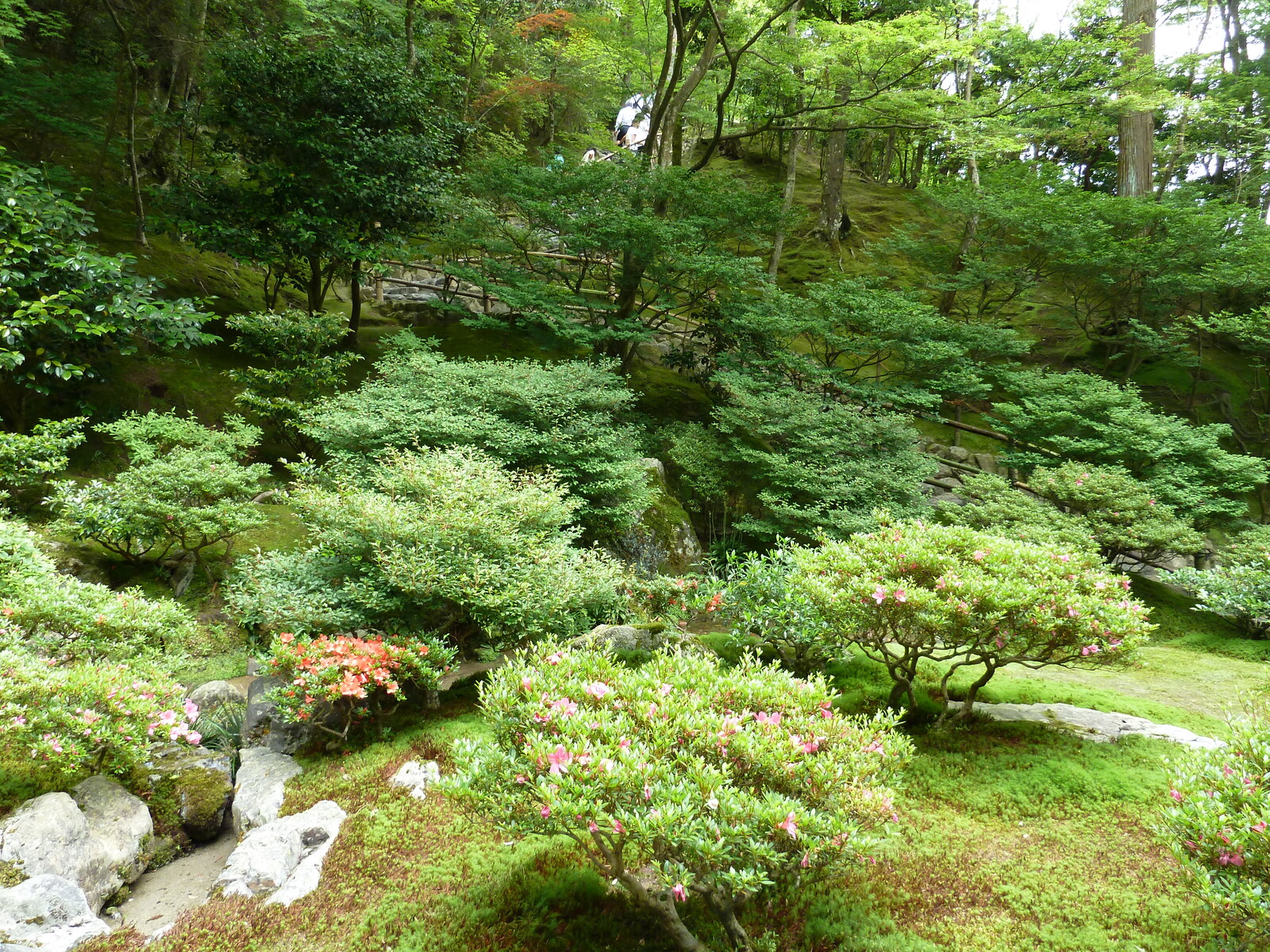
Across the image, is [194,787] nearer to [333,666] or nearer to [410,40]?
[333,666]

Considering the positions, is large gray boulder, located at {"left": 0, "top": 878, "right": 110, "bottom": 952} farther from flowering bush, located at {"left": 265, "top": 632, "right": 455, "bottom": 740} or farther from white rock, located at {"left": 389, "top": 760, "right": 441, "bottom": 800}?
white rock, located at {"left": 389, "top": 760, "right": 441, "bottom": 800}

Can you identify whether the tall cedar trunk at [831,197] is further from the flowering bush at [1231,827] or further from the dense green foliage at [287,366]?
the flowering bush at [1231,827]

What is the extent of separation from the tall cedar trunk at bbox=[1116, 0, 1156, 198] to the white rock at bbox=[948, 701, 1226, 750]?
14.8 m

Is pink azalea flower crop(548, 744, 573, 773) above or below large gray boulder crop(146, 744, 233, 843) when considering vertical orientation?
above

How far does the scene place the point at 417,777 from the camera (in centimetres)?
427

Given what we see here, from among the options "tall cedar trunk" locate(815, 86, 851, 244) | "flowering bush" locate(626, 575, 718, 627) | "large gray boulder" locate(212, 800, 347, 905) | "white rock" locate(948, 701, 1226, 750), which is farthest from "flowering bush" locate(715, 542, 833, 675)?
"tall cedar trunk" locate(815, 86, 851, 244)

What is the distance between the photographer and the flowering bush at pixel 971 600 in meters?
4.06

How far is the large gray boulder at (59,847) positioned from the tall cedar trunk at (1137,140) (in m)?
20.3

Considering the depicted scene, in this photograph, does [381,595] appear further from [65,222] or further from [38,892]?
[65,222]

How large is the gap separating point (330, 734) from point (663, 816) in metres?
3.53

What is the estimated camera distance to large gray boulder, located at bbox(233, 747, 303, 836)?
4141 mm

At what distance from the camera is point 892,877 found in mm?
3412

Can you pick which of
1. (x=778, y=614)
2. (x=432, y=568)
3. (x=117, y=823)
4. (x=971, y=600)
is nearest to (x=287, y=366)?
(x=432, y=568)

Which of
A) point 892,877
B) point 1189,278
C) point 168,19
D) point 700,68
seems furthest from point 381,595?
point 1189,278
